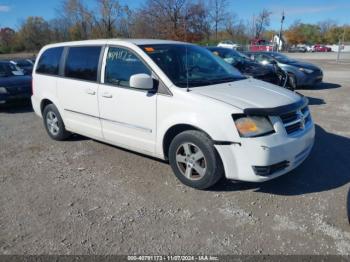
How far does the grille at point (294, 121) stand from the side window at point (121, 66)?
5.86ft

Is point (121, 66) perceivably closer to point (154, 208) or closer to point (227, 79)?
point (227, 79)

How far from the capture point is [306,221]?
3115mm

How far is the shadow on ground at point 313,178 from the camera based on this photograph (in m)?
3.74

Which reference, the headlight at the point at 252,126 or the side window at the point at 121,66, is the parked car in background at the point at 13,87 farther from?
the headlight at the point at 252,126

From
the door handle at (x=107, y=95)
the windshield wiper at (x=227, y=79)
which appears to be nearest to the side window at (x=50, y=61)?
the door handle at (x=107, y=95)

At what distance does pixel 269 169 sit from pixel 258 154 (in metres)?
0.25

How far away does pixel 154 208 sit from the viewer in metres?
3.40

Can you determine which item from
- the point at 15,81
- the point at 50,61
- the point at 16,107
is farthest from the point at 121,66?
the point at 16,107

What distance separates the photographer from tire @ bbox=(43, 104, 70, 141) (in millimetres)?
5422

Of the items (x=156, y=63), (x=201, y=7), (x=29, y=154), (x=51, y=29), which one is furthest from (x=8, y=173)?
(x=51, y=29)

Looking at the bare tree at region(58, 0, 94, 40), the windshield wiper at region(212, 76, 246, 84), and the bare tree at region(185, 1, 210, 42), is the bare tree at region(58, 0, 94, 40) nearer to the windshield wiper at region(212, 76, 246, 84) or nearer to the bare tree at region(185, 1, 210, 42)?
the bare tree at region(185, 1, 210, 42)

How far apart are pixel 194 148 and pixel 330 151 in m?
2.57

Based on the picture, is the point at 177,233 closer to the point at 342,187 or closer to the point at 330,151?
the point at 342,187

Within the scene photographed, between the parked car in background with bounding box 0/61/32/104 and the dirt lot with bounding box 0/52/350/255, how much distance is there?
4204mm
